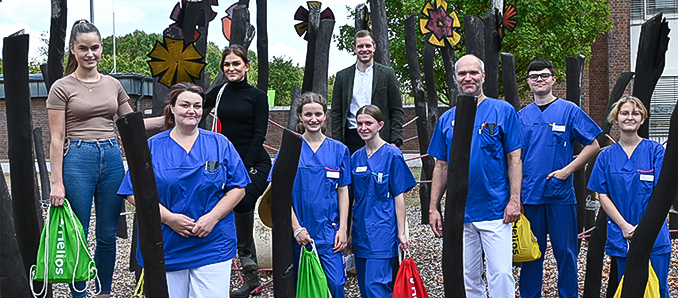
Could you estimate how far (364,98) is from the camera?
4.81 metres

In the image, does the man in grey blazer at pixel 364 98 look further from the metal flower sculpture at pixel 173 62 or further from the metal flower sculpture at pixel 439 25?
the metal flower sculpture at pixel 439 25

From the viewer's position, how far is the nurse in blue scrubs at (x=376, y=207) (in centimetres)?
382

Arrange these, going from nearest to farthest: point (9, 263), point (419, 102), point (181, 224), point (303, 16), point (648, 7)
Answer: point (181, 224) → point (9, 263) → point (303, 16) → point (419, 102) → point (648, 7)

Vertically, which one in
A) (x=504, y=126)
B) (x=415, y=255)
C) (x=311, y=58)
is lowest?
(x=415, y=255)

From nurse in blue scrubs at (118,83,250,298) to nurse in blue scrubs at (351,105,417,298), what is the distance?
100 centimetres

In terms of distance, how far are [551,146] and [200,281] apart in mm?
2580

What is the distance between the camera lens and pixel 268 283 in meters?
5.19

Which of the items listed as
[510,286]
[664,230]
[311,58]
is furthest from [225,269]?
[311,58]

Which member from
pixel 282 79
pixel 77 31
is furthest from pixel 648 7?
pixel 77 31

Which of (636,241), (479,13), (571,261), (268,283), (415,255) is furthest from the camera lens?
(479,13)

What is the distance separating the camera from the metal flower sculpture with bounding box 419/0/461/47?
6777 millimetres

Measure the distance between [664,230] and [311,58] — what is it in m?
3.62

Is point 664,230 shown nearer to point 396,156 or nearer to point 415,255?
point 396,156

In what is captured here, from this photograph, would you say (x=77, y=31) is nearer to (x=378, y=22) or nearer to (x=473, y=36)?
(x=473, y=36)
